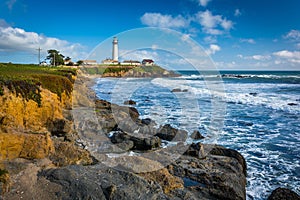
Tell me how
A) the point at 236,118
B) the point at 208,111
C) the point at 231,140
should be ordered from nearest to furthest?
the point at 231,140 → the point at 236,118 → the point at 208,111

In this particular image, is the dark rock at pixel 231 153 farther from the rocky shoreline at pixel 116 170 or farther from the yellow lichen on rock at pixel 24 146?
the yellow lichen on rock at pixel 24 146

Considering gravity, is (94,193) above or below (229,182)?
above

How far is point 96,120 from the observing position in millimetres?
15391

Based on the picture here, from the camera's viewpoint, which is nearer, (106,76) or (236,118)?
(236,118)

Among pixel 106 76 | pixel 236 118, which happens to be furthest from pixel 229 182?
pixel 106 76

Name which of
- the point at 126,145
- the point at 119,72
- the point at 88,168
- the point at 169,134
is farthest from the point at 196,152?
the point at 119,72

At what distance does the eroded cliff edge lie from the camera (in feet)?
19.4

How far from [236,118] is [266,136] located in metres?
5.85

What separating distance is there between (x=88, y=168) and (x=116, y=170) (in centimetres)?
89

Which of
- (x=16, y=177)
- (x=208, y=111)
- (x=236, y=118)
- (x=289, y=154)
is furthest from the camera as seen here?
(x=208, y=111)

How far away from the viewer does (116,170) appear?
277 inches

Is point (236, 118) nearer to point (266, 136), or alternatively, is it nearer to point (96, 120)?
point (266, 136)

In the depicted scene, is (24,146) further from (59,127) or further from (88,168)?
(59,127)

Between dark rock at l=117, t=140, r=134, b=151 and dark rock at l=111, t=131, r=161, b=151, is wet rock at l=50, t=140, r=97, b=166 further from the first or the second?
Answer: dark rock at l=111, t=131, r=161, b=151
